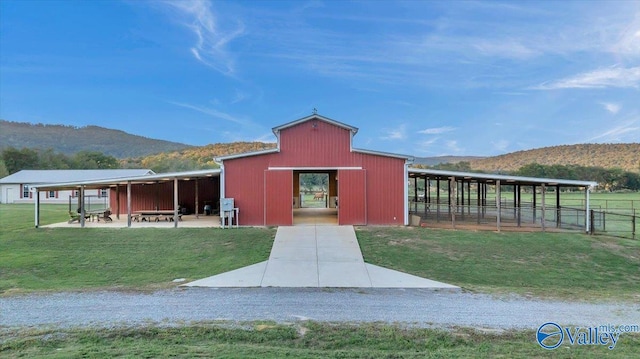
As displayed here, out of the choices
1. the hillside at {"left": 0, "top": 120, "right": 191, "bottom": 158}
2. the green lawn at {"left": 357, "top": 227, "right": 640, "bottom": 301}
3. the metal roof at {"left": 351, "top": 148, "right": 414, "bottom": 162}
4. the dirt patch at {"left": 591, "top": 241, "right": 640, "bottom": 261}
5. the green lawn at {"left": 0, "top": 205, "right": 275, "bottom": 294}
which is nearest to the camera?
the green lawn at {"left": 357, "top": 227, "right": 640, "bottom": 301}

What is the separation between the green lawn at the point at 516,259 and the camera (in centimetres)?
816

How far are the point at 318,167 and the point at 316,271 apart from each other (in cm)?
677

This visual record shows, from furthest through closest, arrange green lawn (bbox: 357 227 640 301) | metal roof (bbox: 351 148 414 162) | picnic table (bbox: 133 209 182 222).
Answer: picnic table (bbox: 133 209 182 222)
metal roof (bbox: 351 148 414 162)
green lawn (bbox: 357 227 640 301)

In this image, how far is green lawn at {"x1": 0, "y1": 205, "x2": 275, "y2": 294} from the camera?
8.39 m

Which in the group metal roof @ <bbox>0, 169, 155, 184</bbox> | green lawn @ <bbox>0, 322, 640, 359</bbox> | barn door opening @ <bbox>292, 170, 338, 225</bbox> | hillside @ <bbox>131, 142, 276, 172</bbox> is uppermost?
hillside @ <bbox>131, 142, 276, 172</bbox>

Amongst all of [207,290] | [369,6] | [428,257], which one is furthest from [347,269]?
[369,6]

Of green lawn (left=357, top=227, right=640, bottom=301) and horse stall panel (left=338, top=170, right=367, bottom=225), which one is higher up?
horse stall panel (left=338, top=170, right=367, bottom=225)

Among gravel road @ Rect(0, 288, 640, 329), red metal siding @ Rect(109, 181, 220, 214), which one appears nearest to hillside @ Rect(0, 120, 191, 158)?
red metal siding @ Rect(109, 181, 220, 214)

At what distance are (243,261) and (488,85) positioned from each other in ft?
117

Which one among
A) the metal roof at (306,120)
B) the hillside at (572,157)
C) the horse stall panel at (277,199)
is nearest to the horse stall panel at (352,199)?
the metal roof at (306,120)

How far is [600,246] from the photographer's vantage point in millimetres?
12078

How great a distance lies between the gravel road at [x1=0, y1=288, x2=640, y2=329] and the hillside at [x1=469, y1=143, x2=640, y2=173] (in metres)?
90.5

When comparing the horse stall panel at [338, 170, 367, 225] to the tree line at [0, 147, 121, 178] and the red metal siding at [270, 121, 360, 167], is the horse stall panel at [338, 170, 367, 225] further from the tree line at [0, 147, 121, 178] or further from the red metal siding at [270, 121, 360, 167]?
the tree line at [0, 147, 121, 178]

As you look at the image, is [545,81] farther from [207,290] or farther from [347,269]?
[207,290]
